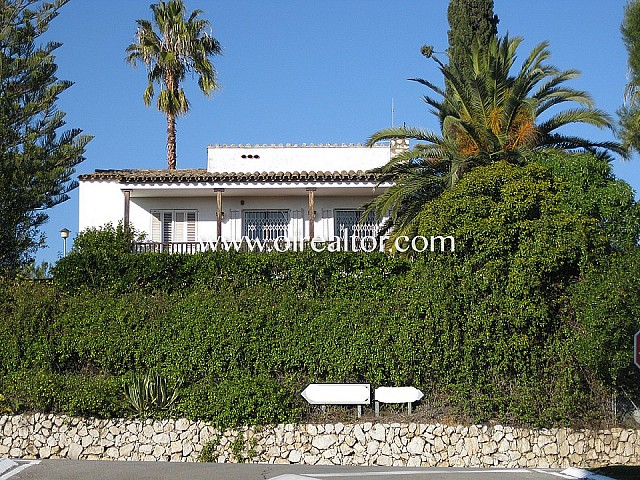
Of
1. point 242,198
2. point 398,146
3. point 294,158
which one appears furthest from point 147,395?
point 398,146

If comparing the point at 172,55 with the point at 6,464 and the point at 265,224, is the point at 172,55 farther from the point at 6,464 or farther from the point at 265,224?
the point at 6,464

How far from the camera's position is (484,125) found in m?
20.7

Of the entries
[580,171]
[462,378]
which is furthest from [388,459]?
[580,171]

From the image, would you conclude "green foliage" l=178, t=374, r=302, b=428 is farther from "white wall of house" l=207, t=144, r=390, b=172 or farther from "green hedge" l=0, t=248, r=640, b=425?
"white wall of house" l=207, t=144, r=390, b=172

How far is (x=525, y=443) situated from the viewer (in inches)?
693

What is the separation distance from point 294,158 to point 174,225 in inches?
185

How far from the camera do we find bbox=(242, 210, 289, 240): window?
93.8 ft

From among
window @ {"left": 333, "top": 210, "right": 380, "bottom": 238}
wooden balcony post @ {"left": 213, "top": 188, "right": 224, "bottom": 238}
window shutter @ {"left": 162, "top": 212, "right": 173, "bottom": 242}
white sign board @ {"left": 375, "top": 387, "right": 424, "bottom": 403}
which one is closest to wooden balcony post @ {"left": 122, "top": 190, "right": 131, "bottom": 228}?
window shutter @ {"left": 162, "top": 212, "right": 173, "bottom": 242}

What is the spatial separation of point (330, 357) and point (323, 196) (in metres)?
11.0

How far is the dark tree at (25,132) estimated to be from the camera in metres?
25.9

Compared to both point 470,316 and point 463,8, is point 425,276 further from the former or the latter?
point 463,8

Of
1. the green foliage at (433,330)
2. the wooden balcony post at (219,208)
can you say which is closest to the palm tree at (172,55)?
the wooden balcony post at (219,208)

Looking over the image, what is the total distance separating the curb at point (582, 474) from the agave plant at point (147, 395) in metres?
8.13

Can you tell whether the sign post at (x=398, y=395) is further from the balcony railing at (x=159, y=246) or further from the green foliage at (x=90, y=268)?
the balcony railing at (x=159, y=246)
